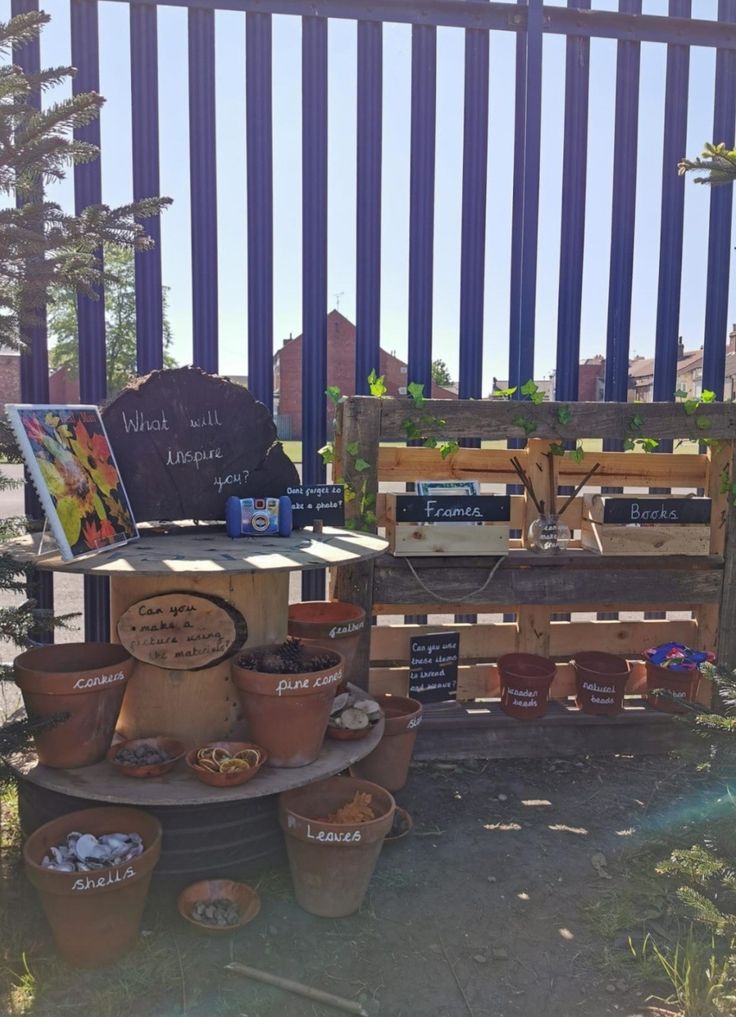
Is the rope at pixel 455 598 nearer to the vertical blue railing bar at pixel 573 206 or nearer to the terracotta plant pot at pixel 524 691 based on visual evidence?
the terracotta plant pot at pixel 524 691

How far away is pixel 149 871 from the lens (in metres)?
2.45

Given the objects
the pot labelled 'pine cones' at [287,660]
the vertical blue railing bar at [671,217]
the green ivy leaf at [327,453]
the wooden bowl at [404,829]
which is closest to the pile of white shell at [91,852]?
the pot labelled 'pine cones' at [287,660]

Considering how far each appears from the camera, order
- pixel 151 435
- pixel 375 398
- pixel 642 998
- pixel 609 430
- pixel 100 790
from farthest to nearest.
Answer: pixel 609 430 < pixel 375 398 < pixel 151 435 < pixel 100 790 < pixel 642 998

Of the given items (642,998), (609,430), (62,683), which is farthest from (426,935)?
(609,430)

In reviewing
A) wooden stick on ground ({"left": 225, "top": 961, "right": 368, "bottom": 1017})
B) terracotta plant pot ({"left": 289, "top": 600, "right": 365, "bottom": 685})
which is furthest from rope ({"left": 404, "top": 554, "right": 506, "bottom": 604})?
wooden stick on ground ({"left": 225, "top": 961, "right": 368, "bottom": 1017})

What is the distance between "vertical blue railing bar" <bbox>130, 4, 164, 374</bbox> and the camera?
13.1 ft

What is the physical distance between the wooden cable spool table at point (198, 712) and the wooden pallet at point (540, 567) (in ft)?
2.54

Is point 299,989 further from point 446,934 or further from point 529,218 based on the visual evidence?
point 529,218

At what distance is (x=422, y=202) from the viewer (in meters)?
4.35

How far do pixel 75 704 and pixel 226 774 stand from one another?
57 cm

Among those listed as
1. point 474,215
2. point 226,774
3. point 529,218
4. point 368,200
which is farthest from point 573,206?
point 226,774

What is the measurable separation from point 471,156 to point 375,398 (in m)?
1.59

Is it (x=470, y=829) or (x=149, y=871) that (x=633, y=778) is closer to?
(x=470, y=829)

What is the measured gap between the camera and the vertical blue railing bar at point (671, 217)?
4480 mm
